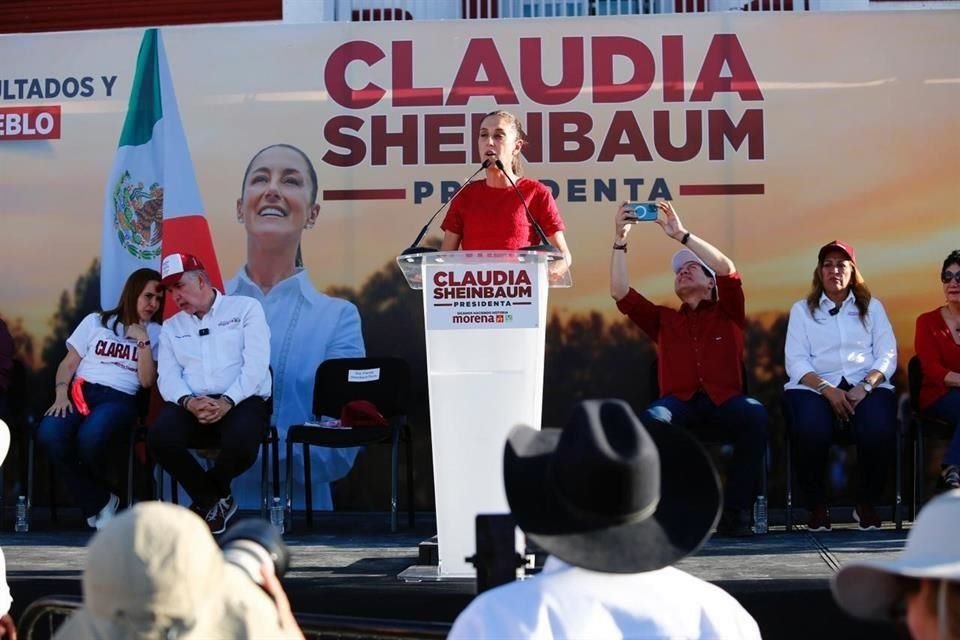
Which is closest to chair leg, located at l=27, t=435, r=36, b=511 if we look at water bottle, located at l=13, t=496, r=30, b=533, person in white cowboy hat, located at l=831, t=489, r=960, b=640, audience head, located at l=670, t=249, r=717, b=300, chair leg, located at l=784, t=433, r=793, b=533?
water bottle, located at l=13, t=496, r=30, b=533

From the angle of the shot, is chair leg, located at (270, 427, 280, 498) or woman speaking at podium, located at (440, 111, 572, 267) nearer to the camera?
woman speaking at podium, located at (440, 111, 572, 267)

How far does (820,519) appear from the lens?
5391 millimetres

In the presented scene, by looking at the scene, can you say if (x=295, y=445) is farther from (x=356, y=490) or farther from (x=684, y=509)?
(x=684, y=509)

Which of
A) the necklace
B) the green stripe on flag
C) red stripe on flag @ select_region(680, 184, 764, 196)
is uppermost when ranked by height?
the green stripe on flag

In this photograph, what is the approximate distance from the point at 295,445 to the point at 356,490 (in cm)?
38

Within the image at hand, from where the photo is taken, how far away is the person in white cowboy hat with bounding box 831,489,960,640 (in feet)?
4.18

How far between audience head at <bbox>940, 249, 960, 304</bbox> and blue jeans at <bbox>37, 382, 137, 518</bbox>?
3.76 metres

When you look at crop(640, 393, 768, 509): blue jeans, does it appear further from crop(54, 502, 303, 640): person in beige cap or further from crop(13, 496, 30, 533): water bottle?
crop(54, 502, 303, 640): person in beige cap

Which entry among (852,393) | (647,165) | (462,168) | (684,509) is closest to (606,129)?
(647,165)

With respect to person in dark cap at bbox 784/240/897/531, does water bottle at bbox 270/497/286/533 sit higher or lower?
lower

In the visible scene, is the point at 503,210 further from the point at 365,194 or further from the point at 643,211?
the point at 365,194

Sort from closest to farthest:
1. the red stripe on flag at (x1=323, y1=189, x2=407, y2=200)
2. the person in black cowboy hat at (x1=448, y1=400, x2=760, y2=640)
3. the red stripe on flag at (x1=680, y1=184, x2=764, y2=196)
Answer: the person in black cowboy hat at (x1=448, y1=400, x2=760, y2=640) < the red stripe on flag at (x1=680, y1=184, x2=764, y2=196) < the red stripe on flag at (x1=323, y1=189, x2=407, y2=200)

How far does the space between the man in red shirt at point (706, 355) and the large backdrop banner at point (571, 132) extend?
457 mm

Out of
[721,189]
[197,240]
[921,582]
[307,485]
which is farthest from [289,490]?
[921,582]
